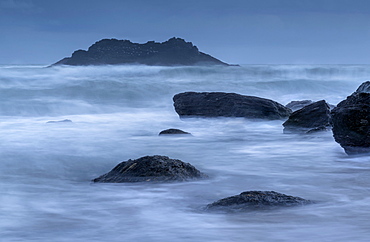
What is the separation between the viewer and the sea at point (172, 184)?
4.88 m

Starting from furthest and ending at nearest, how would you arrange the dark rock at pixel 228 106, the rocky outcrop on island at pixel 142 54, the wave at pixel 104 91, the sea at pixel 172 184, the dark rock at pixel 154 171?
the rocky outcrop on island at pixel 142 54 → the wave at pixel 104 91 → the dark rock at pixel 228 106 → the dark rock at pixel 154 171 → the sea at pixel 172 184

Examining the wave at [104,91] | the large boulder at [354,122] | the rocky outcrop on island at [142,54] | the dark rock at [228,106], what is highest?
the rocky outcrop on island at [142,54]

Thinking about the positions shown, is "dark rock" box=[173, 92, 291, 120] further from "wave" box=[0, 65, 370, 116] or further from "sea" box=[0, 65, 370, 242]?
"wave" box=[0, 65, 370, 116]

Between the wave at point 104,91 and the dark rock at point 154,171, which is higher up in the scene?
the wave at point 104,91

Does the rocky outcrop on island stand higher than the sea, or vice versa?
the rocky outcrop on island

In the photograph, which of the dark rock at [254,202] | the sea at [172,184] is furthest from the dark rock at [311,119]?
the dark rock at [254,202]

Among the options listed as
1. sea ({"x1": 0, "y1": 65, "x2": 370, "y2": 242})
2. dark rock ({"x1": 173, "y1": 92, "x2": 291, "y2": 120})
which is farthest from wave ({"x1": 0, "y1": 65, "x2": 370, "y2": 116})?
dark rock ({"x1": 173, "y1": 92, "x2": 291, "y2": 120})

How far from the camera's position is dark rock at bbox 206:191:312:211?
207 inches

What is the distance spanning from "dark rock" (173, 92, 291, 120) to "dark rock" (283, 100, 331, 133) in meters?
2.42

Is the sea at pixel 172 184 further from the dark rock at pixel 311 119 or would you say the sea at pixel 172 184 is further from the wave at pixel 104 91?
the wave at pixel 104 91

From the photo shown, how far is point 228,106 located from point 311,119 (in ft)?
12.4

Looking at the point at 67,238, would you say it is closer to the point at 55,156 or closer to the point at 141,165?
the point at 141,165

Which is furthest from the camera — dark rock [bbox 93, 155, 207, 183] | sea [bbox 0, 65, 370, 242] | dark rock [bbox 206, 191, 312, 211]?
dark rock [bbox 93, 155, 207, 183]

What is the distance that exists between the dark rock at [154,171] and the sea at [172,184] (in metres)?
0.14
